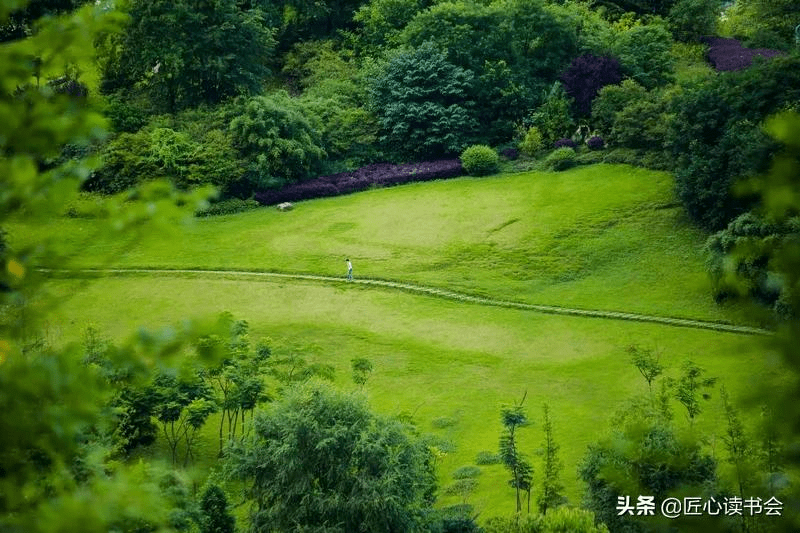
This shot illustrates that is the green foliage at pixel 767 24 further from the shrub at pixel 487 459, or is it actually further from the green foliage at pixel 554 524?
the green foliage at pixel 554 524

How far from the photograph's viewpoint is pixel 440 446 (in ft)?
68.4

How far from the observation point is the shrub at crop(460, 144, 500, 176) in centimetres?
3706

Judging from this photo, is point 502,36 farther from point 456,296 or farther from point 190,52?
point 456,296

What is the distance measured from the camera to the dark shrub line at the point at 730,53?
42.1 meters

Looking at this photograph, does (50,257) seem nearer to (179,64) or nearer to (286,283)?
(286,283)

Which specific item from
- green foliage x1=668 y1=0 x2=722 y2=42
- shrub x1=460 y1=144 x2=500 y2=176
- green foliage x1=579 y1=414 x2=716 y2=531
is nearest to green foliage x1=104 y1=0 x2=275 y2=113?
shrub x1=460 y1=144 x2=500 y2=176

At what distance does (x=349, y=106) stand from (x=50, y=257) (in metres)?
38.4

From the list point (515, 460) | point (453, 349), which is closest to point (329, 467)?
point (515, 460)

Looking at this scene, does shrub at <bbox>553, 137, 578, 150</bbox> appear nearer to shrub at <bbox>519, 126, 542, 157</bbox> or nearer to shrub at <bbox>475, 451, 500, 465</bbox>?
shrub at <bbox>519, 126, 542, 157</bbox>

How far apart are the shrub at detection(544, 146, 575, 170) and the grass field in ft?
1.73

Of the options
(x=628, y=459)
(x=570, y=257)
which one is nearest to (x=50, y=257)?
(x=628, y=459)

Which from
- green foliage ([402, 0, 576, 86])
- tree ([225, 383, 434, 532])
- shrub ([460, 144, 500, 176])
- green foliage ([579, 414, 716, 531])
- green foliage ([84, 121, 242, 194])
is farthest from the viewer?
green foliage ([402, 0, 576, 86])

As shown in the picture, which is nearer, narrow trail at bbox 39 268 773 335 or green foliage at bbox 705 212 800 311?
green foliage at bbox 705 212 800 311

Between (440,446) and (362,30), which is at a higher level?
(362,30)
